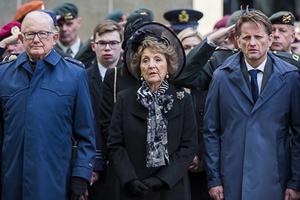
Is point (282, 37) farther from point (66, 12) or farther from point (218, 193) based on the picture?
point (66, 12)

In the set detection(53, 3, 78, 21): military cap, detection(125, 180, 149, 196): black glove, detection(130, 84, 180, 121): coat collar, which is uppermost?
detection(53, 3, 78, 21): military cap

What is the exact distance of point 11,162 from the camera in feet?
20.9

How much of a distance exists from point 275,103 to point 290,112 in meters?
0.16

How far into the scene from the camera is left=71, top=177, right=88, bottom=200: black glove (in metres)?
6.37

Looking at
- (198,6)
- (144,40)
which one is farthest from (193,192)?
(198,6)

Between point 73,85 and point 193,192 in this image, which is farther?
point 193,192

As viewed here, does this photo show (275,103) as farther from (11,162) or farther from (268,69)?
(11,162)

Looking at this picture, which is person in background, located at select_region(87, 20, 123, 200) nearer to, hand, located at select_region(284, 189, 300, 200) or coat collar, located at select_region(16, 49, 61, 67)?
coat collar, located at select_region(16, 49, 61, 67)

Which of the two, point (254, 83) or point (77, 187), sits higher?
point (254, 83)

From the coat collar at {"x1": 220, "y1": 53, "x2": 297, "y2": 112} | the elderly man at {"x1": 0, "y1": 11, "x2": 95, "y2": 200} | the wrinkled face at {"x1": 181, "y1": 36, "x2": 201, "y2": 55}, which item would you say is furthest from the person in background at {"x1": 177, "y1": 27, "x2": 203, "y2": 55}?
the elderly man at {"x1": 0, "y1": 11, "x2": 95, "y2": 200}

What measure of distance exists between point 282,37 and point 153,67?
209 cm

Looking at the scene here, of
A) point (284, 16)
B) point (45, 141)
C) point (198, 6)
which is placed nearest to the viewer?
point (45, 141)

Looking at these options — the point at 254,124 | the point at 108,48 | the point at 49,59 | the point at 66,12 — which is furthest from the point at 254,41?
the point at 66,12

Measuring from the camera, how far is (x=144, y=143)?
6.53 meters
